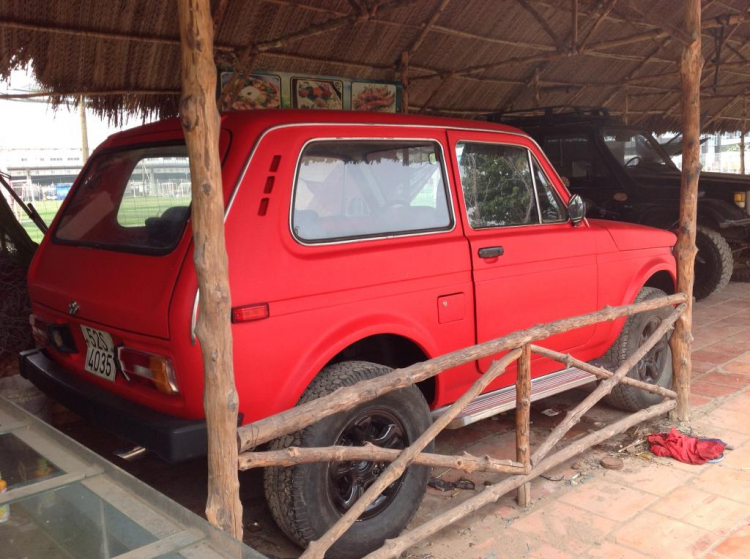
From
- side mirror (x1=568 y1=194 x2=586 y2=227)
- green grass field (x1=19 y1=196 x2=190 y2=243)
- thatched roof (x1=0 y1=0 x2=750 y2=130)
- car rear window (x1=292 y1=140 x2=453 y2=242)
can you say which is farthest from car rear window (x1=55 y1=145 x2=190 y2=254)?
thatched roof (x1=0 y1=0 x2=750 y2=130)

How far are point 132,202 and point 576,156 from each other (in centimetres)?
621

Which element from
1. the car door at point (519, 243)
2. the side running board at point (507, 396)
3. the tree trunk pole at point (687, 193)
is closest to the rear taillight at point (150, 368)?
the side running board at point (507, 396)

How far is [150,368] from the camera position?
2.52m

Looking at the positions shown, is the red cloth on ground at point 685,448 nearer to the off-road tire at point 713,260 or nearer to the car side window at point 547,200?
the car side window at point 547,200

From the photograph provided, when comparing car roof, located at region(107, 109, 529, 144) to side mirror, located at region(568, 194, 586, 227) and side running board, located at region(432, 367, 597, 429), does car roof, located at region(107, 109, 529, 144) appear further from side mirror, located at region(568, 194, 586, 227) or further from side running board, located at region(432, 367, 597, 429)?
side running board, located at region(432, 367, 597, 429)

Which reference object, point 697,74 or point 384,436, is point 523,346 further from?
point 697,74

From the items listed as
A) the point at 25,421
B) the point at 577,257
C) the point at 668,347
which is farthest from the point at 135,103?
the point at 668,347

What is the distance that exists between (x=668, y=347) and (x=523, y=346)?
210 centimetres

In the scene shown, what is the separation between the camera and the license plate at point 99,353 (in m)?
2.74

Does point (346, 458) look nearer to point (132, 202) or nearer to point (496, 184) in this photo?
point (132, 202)

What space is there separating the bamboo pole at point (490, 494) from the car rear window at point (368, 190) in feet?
4.17

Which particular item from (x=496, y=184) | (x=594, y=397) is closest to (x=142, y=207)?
(x=496, y=184)

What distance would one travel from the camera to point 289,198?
2.69m

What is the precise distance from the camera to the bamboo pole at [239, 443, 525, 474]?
2.23 metres
